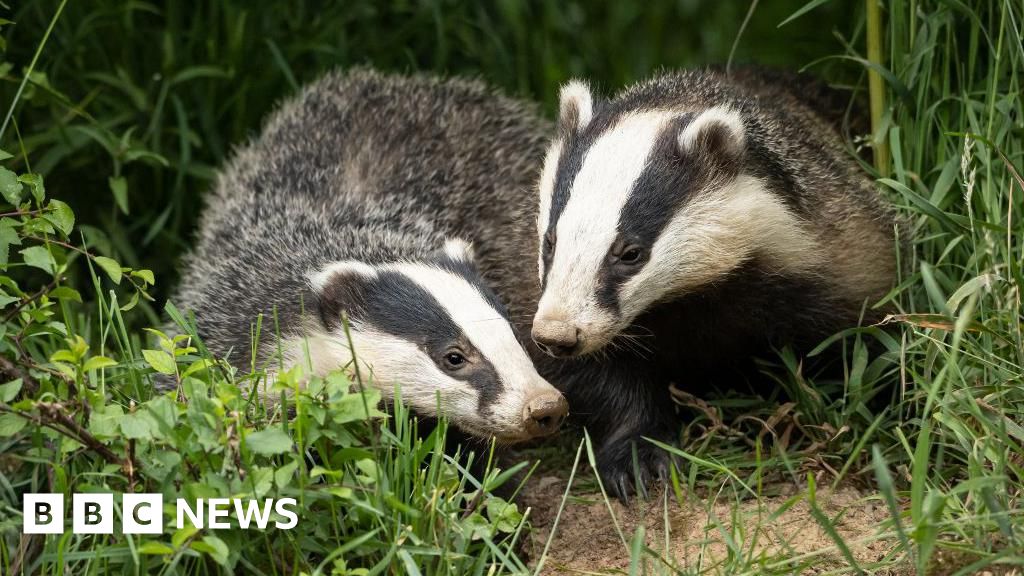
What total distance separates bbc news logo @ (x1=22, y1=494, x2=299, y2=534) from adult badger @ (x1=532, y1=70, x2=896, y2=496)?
975mm

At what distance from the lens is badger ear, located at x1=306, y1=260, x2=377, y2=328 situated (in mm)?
4020

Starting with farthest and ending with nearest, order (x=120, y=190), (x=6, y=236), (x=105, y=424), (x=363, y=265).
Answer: (x=120, y=190) → (x=363, y=265) → (x=6, y=236) → (x=105, y=424)

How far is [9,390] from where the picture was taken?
10.5 feet

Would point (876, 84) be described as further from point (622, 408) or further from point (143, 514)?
point (143, 514)

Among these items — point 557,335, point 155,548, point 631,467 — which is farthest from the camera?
point 631,467

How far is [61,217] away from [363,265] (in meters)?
0.98

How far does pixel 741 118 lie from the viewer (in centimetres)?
408

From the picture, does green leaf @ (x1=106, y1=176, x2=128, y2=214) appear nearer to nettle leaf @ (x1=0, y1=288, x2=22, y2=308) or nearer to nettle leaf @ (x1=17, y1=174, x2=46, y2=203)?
nettle leaf @ (x1=17, y1=174, x2=46, y2=203)

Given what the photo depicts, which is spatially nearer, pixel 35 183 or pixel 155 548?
pixel 155 548

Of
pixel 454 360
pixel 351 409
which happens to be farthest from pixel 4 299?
pixel 454 360

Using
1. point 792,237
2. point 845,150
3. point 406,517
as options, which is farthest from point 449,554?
point 845,150

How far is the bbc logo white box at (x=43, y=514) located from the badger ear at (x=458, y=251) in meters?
1.57

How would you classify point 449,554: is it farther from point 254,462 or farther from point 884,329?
point 884,329

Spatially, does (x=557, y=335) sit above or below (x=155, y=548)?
above
